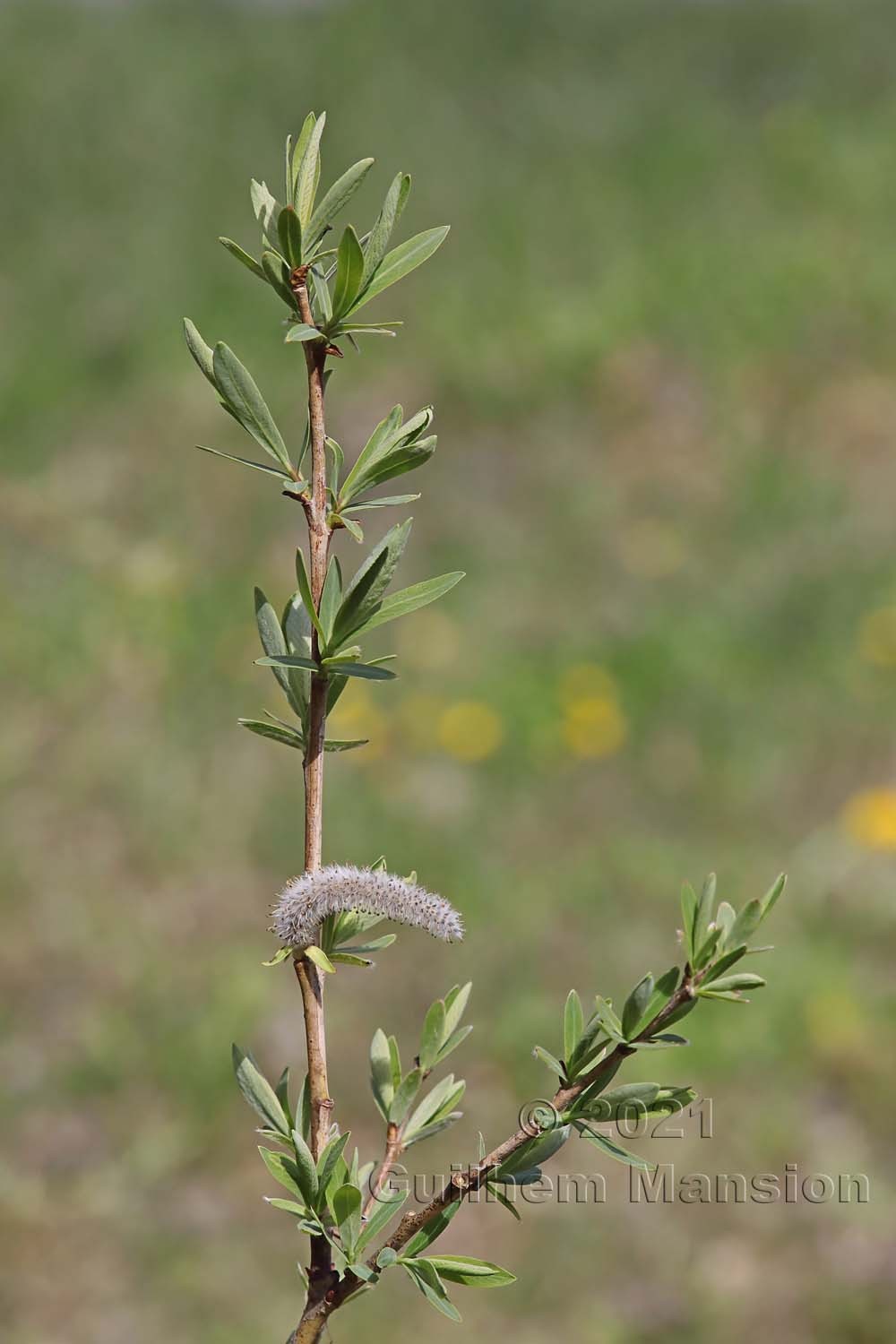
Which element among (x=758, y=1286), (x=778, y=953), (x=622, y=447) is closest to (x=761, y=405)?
(x=622, y=447)

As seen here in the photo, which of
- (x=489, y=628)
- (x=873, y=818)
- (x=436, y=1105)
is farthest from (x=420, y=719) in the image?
(x=436, y=1105)

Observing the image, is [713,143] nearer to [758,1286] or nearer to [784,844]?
[784,844]

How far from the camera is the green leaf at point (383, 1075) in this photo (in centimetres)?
55

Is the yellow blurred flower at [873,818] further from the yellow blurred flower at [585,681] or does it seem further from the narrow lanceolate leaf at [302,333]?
the narrow lanceolate leaf at [302,333]

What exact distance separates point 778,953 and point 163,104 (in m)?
5.04

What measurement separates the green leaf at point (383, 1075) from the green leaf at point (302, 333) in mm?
271

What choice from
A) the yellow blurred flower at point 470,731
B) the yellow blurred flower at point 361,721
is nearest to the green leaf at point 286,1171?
the yellow blurred flower at point 361,721

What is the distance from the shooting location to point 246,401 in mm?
520

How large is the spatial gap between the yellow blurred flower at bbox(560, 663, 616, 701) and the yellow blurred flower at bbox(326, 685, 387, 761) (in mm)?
567

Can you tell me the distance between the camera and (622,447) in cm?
538

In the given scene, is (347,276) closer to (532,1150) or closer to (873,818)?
(532,1150)

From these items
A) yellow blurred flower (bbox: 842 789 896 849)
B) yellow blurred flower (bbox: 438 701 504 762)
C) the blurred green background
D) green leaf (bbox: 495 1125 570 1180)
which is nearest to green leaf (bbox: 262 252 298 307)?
green leaf (bbox: 495 1125 570 1180)

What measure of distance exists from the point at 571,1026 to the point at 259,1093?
12 cm

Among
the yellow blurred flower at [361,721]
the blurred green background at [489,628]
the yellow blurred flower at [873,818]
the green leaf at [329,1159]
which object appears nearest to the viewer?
the green leaf at [329,1159]
